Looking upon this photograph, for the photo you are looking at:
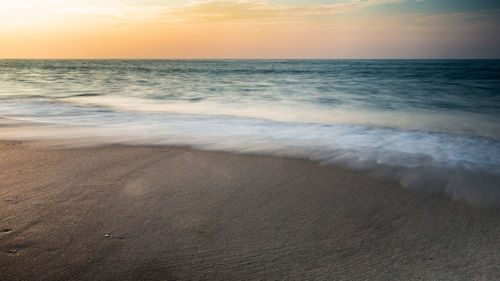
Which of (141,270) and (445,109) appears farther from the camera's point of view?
(445,109)

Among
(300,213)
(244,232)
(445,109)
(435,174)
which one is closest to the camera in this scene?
(244,232)

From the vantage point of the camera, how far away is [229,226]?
2.53 meters

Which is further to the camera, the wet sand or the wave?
the wave

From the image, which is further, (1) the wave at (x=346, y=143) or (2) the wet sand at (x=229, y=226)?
(1) the wave at (x=346, y=143)

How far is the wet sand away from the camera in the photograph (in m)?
2.03

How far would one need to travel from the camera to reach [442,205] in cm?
299

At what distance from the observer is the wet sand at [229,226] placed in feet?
6.65

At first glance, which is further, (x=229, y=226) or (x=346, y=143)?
(x=346, y=143)

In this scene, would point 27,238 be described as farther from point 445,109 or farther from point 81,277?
point 445,109

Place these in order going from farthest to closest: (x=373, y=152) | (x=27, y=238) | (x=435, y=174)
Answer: (x=373, y=152) → (x=435, y=174) → (x=27, y=238)

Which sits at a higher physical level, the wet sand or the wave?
the wave

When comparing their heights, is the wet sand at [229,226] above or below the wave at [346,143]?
below

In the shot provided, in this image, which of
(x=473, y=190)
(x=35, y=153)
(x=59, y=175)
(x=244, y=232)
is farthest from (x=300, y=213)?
(x=35, y=153)

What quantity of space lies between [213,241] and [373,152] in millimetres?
3421
